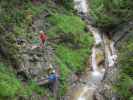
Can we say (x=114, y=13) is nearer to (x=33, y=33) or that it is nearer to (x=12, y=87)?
(x=33, y=33)

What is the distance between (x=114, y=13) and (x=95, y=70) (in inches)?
248

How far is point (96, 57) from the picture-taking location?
2289 cm

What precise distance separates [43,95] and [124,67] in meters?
4.52

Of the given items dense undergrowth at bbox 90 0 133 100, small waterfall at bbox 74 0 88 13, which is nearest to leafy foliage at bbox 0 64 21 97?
dense undergrowth at bbox 90 0 133 100

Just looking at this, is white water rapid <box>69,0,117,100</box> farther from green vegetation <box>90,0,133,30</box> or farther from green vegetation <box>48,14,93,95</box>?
green vegetation <box>90,0,133,30</box>

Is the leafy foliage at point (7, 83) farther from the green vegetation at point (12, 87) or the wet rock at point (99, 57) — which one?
the wet rock at point (99, 57)

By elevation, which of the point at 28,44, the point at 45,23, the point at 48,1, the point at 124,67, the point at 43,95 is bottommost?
the point at 43,95

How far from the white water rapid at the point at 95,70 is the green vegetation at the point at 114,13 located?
0.93m

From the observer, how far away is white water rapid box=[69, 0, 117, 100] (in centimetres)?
1911

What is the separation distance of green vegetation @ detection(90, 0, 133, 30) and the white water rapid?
0.93m

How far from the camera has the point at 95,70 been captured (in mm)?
22016

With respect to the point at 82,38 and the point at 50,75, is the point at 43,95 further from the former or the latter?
the point at 82,38

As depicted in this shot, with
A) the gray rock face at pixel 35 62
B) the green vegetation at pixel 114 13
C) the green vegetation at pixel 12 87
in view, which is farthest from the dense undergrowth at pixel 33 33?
the green vegetation at pixel 114 13

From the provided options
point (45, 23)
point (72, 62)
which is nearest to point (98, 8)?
point (45, 23)
